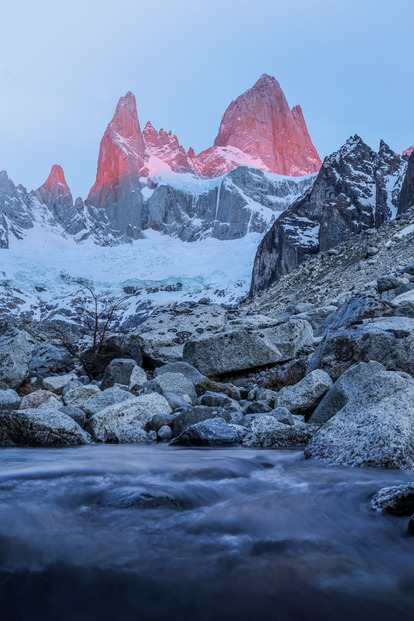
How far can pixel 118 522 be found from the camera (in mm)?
2721

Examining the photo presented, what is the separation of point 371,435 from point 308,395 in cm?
240

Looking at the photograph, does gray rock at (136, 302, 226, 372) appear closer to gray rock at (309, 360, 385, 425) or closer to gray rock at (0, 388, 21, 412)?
gray rock at (0, 388, 21, 412)

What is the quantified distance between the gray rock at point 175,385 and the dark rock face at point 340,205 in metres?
48.1

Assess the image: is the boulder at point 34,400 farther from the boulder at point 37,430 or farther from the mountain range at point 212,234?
the mountain range at point 212,234

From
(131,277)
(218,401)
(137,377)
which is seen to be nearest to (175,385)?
(218,401)

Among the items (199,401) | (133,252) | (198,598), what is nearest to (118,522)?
(198,598)

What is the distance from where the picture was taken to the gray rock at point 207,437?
5.27 metres

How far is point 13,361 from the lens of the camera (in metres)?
9.68

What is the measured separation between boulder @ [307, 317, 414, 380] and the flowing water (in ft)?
10.1

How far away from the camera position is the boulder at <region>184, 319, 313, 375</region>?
958cm

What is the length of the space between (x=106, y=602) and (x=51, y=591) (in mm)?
275

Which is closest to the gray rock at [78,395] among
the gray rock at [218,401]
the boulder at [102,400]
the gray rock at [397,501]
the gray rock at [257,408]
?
the boulder at [102,400]

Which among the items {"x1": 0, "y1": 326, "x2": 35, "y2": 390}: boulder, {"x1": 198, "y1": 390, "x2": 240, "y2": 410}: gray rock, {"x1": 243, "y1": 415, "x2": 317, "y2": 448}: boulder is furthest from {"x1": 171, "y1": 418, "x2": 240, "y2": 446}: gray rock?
{"x1": 0, "y1": 326, "x2": 35, "y2": 390}: boulder

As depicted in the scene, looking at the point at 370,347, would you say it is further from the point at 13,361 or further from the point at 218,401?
the point at 13,361
